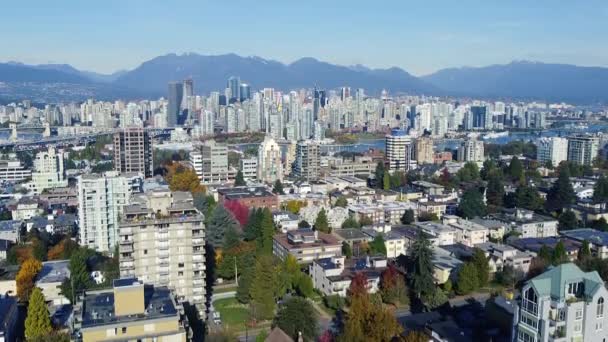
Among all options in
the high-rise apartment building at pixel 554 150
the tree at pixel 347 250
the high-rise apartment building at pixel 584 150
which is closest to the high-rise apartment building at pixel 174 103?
the high-rise apartment building at pixel 554 150

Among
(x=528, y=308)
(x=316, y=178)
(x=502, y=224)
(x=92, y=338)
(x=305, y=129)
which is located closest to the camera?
(x=92, y=338)

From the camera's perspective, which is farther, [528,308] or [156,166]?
[156,166]

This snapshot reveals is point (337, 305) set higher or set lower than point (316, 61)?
lower

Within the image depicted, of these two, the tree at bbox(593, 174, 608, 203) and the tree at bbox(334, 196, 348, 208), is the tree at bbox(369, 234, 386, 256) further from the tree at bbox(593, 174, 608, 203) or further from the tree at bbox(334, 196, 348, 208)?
the tree at bbox(593, 174, 608, 203)

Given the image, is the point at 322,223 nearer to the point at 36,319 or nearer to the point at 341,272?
the point at 341,272

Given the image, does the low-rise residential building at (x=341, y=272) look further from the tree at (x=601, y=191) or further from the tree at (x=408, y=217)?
the tree at (x=601, y=191)

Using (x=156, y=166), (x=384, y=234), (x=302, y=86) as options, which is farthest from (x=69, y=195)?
(x=302, y=86)

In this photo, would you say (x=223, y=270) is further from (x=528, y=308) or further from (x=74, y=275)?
(x=528, y=308)
